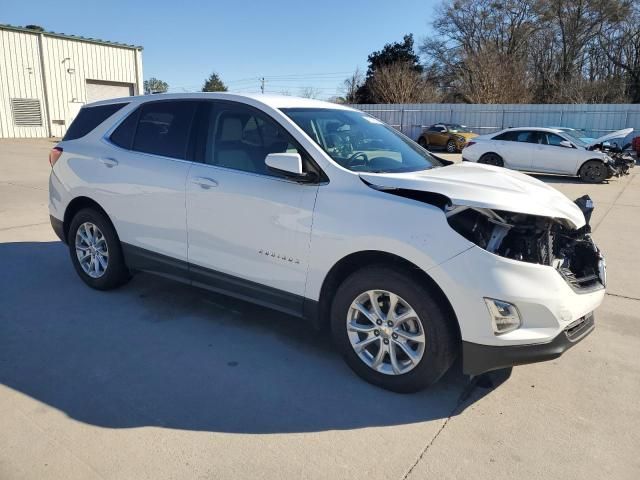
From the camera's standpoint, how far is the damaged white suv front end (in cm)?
277

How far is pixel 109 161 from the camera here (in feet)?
15.0

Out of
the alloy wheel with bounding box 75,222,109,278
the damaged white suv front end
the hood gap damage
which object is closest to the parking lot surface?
the alloy wheel with bounding box 75,222,109,278

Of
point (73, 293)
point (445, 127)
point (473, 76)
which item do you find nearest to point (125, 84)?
point (445, 127)

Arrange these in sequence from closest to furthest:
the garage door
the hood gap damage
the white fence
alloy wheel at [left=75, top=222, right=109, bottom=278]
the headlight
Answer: the headlight
the hood gap damage
alloy wheel at [left=75, top=222, right=109, bottom=278]
the white fence
the garage door

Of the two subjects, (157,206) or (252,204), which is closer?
(252,204)

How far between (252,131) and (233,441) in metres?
2.19

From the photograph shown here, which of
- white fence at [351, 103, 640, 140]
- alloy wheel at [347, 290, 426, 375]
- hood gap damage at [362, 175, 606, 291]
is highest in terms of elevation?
white fence at [351, 103, 640, 140]

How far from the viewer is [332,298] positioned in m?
3.42

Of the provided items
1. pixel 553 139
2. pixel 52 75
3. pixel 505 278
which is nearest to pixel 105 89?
pixel 52 75

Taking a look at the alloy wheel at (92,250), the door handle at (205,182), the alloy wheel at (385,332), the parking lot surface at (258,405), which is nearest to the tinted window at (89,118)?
the alloy wheel at (92,250)

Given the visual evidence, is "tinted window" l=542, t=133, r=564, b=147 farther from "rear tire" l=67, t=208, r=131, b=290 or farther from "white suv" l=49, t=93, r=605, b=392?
"rear tire" l=67, t=208, r=131, b=290

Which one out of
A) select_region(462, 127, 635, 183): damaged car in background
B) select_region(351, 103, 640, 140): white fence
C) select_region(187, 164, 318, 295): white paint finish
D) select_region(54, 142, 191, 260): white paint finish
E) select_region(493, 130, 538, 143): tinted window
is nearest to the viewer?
select_region(187, 164, 318, 295): white paint finish

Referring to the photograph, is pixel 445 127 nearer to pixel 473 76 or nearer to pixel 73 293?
pixel 473 76

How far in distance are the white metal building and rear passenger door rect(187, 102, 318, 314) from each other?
27.1m
